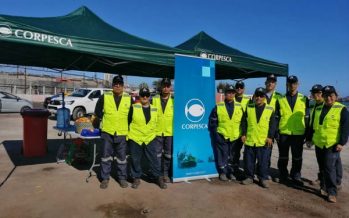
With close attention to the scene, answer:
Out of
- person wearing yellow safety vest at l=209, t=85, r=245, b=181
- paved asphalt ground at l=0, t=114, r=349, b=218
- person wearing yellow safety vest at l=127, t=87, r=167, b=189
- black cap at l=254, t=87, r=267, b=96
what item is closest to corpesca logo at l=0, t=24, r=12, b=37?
person wearing yellow safety vest at l=127, t=87, r=167, b=189

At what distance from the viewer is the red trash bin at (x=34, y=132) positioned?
773cm

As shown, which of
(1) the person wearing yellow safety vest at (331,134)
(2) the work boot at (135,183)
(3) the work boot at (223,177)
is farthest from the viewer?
(3) the work boot at (223,177)

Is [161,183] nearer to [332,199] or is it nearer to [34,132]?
[332,199]

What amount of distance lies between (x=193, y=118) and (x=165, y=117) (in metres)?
0.62

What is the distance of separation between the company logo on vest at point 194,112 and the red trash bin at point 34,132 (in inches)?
147

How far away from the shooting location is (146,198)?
17.3 feet

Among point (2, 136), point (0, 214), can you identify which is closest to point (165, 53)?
point (0, 214)

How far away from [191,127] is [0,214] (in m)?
3.50

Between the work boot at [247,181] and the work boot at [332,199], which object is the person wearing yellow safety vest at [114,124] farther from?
the work boot at [332,199]

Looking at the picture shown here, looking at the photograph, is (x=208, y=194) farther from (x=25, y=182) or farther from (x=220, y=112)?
(x=25, y=182)

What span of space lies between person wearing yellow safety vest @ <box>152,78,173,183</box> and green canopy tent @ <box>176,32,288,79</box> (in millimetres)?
1216

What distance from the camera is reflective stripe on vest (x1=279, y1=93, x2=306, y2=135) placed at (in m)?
6.12

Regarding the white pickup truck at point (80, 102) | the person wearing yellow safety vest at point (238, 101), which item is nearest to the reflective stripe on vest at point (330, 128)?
the person wearing yellow safety vest at point (238, 101)

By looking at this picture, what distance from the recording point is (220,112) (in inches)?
249
